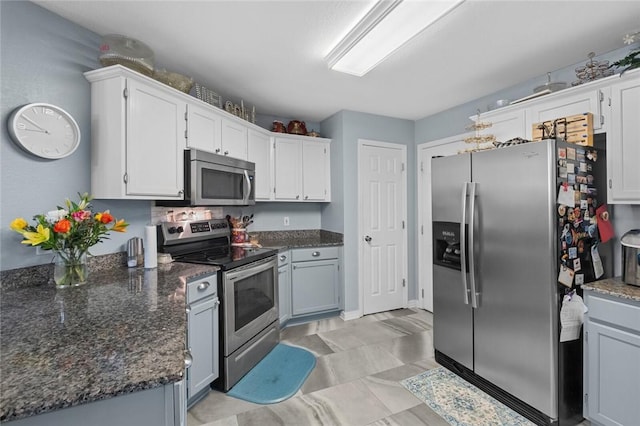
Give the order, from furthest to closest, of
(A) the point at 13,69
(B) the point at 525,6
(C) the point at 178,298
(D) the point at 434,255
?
1. (D) the point at 434,255
2. (B) the point at 525,6
3. (A) the point at 13,69
4. (C) the point at 178,298

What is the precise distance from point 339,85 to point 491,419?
9.20ft

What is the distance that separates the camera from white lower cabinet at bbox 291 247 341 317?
3172 millimetres

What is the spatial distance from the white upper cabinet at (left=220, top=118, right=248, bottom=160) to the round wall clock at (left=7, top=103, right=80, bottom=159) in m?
1.09

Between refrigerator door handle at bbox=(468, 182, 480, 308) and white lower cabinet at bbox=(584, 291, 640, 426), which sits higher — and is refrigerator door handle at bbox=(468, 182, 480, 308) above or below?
above

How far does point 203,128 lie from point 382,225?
2.34 meters

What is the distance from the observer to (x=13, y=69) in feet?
4.96

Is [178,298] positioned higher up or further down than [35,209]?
further down

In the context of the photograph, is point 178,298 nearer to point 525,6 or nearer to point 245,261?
point 245,261

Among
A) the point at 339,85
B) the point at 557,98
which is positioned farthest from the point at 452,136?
the point at 339,85

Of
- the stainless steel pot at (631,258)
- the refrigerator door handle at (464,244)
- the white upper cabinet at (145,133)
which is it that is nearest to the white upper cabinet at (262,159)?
the white upper cabinet at (145,133)

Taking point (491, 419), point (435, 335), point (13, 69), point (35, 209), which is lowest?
point (491, 419)

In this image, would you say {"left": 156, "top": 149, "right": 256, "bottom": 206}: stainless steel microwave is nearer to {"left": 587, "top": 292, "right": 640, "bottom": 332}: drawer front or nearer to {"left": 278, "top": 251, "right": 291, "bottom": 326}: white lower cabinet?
{"left": 278, "top": 251, "right": 291, "bottom": 326}: white lower cabinet

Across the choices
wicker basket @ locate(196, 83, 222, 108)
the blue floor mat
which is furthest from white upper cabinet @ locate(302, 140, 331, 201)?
the blue floor mat

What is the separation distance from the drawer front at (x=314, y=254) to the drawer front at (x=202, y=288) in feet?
4.09
